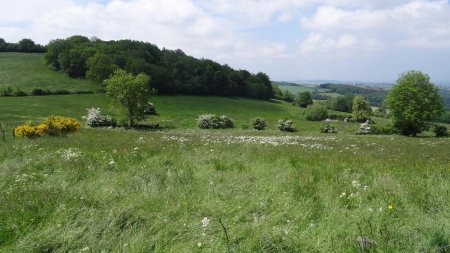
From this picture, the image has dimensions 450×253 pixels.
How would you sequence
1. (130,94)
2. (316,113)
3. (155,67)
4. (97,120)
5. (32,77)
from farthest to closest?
(155,67) → (32,77) → (316,113) → (97,120) → (130,94)

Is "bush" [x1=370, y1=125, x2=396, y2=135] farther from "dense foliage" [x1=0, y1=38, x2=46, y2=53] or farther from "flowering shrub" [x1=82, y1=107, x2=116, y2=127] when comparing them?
"dense foliage" [x1=0, y1=38, x2=46, y2=53]

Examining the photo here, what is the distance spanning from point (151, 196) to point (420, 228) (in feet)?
13.6

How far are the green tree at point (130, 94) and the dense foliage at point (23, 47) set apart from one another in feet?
322

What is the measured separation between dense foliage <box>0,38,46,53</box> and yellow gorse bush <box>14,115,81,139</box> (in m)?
127

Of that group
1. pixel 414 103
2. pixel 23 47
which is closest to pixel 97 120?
pixel 414 103

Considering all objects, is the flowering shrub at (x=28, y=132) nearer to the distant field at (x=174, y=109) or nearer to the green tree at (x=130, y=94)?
the green tree at (x=130, y=94)

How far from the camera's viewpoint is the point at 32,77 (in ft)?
328

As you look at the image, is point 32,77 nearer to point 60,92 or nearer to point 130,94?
point 60,92

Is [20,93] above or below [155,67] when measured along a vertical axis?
below

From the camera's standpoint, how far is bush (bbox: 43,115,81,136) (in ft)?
85.0

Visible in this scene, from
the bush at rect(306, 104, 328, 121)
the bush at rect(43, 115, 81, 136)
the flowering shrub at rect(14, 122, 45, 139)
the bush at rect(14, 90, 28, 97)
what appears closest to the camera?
the flowering shrub at rect(14, 122, 45, 139)

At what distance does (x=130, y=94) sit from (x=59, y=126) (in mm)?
32001

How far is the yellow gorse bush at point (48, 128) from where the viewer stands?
23.6 m

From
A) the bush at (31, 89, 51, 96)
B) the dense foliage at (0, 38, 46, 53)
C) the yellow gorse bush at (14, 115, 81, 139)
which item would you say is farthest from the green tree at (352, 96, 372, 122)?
the dense foliage at (0, 38, 46, 53)
